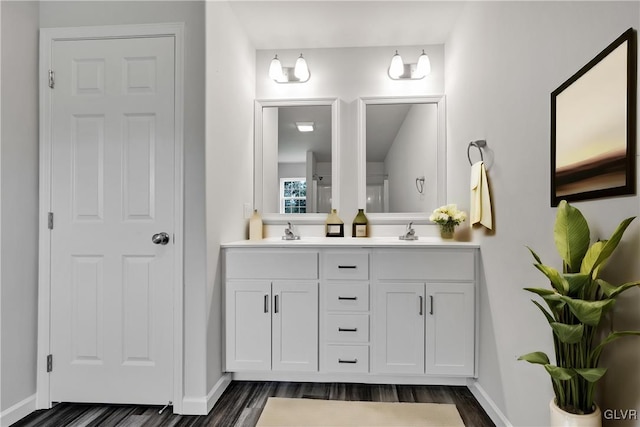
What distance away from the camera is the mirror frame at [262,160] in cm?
274

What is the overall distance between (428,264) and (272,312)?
3.37ft

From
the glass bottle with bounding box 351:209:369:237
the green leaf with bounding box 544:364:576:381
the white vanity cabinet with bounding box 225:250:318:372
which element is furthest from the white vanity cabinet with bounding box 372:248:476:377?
the green leaf with bounding box 544:364:576:381

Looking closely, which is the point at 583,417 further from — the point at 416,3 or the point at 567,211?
the point at 416,3

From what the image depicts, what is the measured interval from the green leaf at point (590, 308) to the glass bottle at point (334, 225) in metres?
1.86

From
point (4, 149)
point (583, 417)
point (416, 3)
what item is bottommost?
point (583, 417)

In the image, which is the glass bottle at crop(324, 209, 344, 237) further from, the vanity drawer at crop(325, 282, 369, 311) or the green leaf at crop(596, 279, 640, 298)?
the green leaf at crop(596, 279, 640, 298)

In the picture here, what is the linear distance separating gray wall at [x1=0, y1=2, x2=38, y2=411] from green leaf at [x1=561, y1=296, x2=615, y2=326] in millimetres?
2511

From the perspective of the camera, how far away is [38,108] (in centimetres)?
195

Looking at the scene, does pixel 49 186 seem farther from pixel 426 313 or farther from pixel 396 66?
pixel 396 66

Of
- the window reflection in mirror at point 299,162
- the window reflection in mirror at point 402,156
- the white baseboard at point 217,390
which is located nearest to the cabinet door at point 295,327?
the white baseboard at point 217,390

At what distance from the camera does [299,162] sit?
276 cm

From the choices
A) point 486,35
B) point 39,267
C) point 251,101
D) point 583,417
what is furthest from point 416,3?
point 39,267

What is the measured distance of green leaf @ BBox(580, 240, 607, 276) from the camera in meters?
0.88

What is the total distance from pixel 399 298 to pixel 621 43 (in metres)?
1.56
